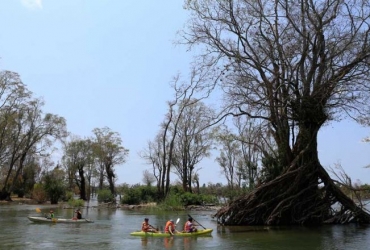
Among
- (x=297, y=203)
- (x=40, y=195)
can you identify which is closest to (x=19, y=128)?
(x=40, y=195)

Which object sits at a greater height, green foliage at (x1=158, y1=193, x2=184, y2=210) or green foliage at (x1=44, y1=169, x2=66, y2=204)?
green foliage at (x1=44, y1=169, x2=66, y2=204)

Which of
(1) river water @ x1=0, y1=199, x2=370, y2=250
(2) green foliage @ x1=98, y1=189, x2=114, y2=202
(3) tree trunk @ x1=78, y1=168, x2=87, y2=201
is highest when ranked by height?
(3) tree trunk @ x1=78, y1=168, x2=87, y2=201

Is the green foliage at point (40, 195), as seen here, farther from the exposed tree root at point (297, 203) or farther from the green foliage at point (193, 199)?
the exposed tree root at point (297, 203)

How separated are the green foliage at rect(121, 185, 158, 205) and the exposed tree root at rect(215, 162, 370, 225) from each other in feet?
87.0

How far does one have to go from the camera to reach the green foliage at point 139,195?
5231 cm

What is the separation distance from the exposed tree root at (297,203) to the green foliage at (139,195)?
2652 cm

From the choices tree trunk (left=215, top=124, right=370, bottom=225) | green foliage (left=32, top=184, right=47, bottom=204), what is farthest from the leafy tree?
tree trunk (left=215, top=124, right=370, bottom=225)

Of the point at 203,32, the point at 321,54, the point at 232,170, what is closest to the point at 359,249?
the point at 321,54

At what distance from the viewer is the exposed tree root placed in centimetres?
2633

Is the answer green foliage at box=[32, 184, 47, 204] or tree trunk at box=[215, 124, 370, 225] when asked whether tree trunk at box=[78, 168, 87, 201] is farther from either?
tree trunk at box=[215, 124, 370, 225]

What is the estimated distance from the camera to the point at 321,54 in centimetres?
2727

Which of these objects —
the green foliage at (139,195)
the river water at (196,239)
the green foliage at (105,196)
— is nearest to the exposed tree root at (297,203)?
the river water at (196,239)

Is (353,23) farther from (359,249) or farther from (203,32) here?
(359,249)

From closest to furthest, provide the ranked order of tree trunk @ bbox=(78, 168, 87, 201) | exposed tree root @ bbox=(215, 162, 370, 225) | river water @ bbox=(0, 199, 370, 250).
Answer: river water @ bbox=(0, 199, 370, 250) → exposed tree root @ bbox=(215, 162, 370, 225) → tree trunk @ bbox=(78, 168, 87, 201)
